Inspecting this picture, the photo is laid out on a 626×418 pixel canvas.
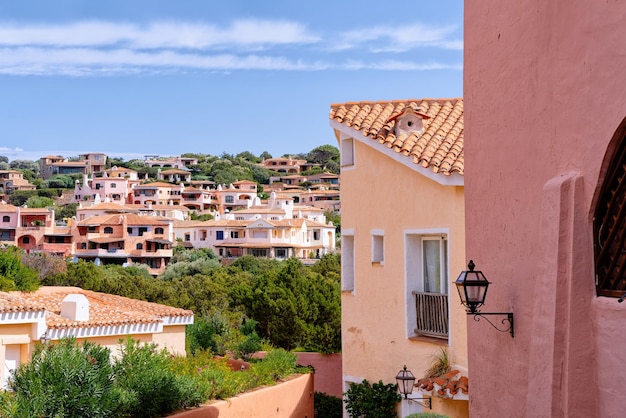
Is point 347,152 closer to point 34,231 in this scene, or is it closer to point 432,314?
point 432,314

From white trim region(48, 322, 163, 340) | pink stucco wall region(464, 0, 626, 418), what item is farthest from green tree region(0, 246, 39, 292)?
pink stucco wall region(464, 0, 626, 418)

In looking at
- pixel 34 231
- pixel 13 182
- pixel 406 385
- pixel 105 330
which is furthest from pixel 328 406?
pixel 13 182

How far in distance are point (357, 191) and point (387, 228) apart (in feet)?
4.36

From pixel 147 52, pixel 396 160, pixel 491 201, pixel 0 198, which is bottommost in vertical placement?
pixel 491 201

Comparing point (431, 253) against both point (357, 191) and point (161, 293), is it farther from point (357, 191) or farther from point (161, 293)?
point (161, 293)

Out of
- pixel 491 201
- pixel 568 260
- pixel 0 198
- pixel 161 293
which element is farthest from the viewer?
pixel 0 198

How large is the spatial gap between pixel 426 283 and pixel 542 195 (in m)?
7.88

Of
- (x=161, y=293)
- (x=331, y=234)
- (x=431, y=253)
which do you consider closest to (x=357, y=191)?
(x=431, y=253)

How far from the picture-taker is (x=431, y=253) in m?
14.2

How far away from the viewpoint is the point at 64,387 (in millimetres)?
12438

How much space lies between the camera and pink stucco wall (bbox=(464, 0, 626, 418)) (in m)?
5.59

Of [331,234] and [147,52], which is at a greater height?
[147,52]

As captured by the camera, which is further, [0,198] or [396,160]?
[0,198]

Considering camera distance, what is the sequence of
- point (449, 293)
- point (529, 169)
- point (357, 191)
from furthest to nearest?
point (357, 191), point (449, 293), point (529, 169)
